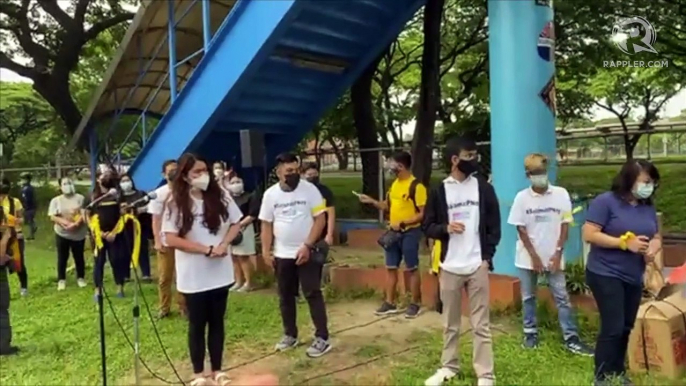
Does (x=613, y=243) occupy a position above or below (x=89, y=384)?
above

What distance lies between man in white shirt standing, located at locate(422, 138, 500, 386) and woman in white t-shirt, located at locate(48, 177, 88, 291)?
5.70m

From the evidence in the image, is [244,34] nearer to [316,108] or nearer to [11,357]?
[316,108]

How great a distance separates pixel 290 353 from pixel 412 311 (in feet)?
5.17

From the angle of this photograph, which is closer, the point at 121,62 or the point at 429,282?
the point at 429,282

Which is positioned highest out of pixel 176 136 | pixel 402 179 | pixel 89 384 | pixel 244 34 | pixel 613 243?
pixel 244 34

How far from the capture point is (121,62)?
413 inches

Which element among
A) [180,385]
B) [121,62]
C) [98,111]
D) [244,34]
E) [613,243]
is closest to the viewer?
[613,243]

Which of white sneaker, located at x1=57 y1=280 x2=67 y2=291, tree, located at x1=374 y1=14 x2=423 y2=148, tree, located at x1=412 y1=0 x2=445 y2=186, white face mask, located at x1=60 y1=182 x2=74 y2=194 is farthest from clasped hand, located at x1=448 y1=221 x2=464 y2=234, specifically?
tree, located at x1=374 y1=14 x2=423 y2=148

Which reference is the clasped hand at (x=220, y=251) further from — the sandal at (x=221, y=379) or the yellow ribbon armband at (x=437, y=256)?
the yellow ribbon armband at (x=437, y=256)

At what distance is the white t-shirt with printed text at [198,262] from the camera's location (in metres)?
4.80

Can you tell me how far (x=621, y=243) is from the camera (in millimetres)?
4273

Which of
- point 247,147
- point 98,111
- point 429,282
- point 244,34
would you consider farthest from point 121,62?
point 429,282

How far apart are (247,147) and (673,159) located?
11.4m

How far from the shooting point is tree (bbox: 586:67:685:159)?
2256 centimetres
